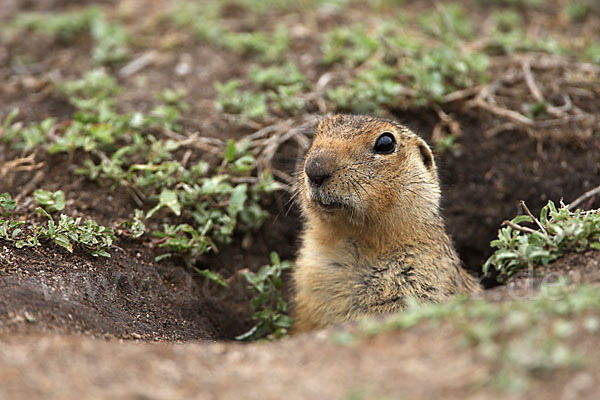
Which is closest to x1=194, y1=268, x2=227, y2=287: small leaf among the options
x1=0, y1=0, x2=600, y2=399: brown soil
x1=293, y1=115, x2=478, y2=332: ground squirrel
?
x1=0, y1=0, x2=600, y2=399: brown soil

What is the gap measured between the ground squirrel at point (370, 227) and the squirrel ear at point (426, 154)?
0.09 meters

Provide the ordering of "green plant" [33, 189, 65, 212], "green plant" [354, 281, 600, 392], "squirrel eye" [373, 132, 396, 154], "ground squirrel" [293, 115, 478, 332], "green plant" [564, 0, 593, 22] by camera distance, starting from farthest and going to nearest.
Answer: "green plant" [564, 0, 593, 22] < "green plant" [33, 189, 65, 212] < "squirrel eye" [373, 132, 396, 154] < "ground squirrel" [293, 115, 478, 332] < "green plant" [354, 281, 600, 392]

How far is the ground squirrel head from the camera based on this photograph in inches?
185

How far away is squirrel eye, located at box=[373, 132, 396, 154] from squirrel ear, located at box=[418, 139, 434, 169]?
408 mm

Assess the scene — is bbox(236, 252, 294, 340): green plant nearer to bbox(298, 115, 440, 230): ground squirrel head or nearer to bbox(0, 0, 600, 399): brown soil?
bbox(0, 0, 600, 399): brown soil

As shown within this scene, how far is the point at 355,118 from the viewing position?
17.8 feet

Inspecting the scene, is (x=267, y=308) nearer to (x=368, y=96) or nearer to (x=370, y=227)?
(x=370, y=227)

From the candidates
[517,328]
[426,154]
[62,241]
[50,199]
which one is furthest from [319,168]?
[50,199]

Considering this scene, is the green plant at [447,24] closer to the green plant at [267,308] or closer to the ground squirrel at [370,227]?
the ground squirrel at [370,227]

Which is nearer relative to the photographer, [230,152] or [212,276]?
[212,276]

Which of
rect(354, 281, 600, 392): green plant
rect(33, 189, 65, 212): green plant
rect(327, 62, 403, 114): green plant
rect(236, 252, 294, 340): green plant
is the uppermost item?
rect(354, 281, 600, 392): green plant

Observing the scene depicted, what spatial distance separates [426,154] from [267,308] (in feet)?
6.17

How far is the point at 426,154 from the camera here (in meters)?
5.48

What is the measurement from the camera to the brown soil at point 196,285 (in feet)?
9.05
